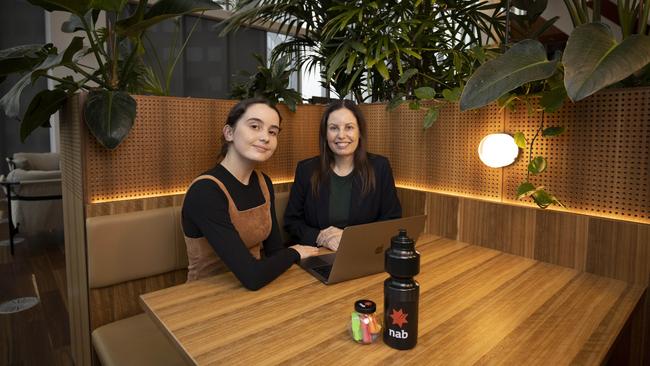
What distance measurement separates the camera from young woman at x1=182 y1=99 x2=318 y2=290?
4.47 feet

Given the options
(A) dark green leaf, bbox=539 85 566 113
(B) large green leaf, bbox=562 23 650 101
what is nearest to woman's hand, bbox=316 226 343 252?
(A) dark green leaf, bbox=539 85 566 113

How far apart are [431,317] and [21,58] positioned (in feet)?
6.10

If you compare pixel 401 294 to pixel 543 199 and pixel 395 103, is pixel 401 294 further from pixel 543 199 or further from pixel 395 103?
pixel 395 103

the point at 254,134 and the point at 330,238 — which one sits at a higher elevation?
the point at 254,134

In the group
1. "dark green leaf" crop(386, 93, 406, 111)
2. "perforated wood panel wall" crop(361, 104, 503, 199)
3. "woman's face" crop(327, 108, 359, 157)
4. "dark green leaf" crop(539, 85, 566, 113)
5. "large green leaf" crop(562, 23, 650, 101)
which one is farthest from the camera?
"dark green leaf" crop(386, 93, 406, 111)

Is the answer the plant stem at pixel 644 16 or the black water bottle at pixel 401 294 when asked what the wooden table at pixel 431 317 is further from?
the plant stem at pixel 644 16

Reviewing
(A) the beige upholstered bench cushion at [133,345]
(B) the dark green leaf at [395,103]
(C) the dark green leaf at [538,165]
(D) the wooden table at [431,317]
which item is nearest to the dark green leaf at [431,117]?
(B) the dark green leaf at [395,103]

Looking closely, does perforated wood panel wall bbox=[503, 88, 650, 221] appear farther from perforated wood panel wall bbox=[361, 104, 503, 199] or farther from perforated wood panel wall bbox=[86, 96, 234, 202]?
perforated wood panel wall bbox=[86, 96, 234, 202]

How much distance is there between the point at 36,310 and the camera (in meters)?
2.86

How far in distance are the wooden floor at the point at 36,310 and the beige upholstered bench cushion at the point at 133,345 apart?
2.99 feet

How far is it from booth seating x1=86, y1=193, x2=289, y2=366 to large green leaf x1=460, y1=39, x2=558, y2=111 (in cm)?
132

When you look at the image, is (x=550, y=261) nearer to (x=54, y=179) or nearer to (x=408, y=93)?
(x=408, y=93)

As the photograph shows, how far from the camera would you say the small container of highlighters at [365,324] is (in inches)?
36.4

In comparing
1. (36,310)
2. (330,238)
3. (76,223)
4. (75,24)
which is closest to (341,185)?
(330,238)
